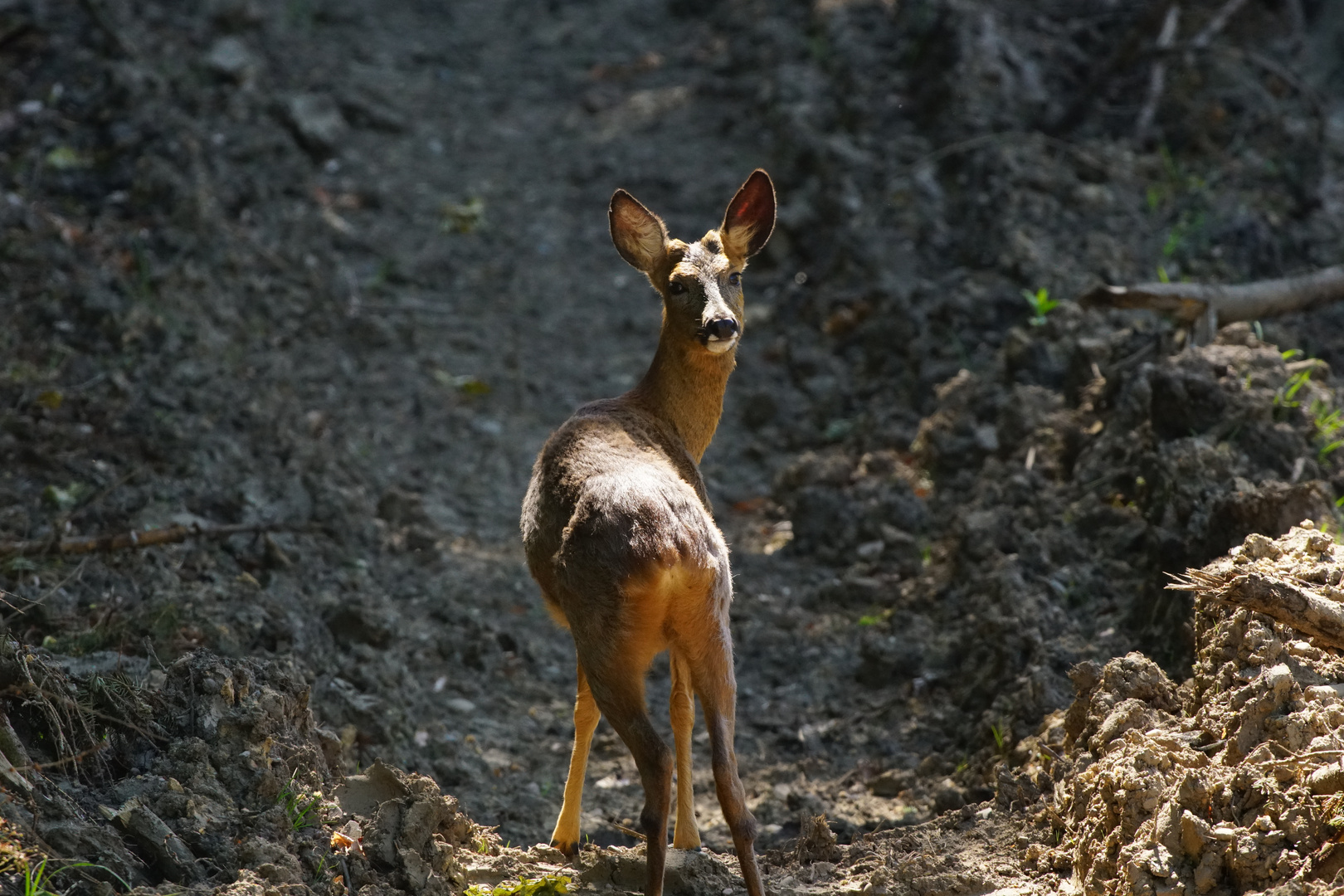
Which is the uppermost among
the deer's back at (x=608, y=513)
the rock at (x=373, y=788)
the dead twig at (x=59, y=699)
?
the deer's back at (x=608, y=513)

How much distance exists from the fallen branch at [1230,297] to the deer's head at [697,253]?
223 cm

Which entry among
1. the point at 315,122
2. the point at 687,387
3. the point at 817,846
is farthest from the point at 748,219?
the point at 315,122

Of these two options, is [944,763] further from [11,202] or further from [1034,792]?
[11,202]

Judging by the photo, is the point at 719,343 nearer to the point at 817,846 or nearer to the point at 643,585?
the point at 643,585

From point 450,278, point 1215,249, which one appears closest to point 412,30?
point 450,278

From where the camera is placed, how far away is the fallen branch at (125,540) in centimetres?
586

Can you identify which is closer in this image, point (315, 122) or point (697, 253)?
point (697, 253)

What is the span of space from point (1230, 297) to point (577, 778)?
481 cm

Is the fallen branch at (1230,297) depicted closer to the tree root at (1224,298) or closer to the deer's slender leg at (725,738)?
the tree root at (1224,298)

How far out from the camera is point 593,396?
973 cm

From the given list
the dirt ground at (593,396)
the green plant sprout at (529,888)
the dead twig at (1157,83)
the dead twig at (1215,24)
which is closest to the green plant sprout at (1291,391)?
the dirt ground at (593,396)

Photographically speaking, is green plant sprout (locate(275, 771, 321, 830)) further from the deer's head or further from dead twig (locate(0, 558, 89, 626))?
the deer's head

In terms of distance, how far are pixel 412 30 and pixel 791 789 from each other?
11563 millimetres

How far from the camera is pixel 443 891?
4.36 metres
